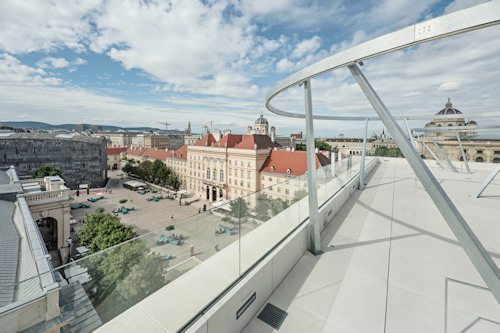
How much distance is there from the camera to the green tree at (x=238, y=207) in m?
3.23

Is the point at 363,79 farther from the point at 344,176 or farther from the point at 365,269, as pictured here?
the point at 344,176

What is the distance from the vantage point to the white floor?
2828 millimetres

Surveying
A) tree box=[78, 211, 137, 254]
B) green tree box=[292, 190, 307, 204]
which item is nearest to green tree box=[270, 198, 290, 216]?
green tree box=[292, 190, 307, 204]

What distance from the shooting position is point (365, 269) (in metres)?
3.92

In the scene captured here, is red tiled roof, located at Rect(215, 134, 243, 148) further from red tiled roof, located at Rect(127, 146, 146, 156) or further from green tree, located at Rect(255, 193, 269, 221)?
green tree, located at Rect(255, 193, 269, 221)

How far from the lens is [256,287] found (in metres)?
3.12

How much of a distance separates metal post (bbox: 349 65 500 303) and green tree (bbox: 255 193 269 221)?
7.64 ft

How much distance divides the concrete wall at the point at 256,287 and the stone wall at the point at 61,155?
5586 cm

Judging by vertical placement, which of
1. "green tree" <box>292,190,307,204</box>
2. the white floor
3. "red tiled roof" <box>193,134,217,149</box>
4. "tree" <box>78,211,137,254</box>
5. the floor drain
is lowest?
"tree" <box>78,211,137,254</box>

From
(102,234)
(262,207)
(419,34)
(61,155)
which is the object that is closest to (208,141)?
(61,155)

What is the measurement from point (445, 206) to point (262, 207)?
8.67 feet

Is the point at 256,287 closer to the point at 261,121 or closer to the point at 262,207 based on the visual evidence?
the point at 262,207

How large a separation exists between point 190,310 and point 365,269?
3.13 metres

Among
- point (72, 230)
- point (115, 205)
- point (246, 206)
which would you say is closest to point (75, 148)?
point (115, 205)
